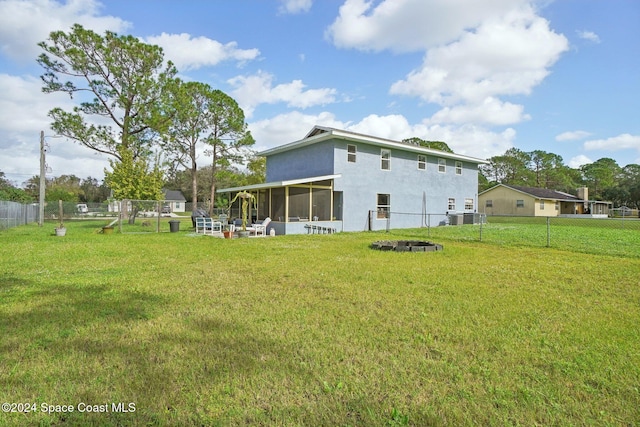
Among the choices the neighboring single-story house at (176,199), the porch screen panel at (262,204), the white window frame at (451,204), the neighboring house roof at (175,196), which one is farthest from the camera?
the neighboring house roof at (175,196)

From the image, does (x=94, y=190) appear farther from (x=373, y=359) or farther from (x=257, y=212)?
(x=373, y=359)

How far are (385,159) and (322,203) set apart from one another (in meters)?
4.70

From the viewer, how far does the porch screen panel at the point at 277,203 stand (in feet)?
62.2

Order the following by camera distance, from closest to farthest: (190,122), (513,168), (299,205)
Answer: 1. (299,205)
2. (190,122)
3. (513,168)

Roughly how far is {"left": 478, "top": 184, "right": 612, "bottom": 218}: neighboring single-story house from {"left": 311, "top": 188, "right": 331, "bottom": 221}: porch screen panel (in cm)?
3023

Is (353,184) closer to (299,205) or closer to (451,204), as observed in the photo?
(299,205)

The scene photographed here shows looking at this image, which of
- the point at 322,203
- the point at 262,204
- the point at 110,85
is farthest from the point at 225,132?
the point at 322,203

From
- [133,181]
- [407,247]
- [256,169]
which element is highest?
[256,169]

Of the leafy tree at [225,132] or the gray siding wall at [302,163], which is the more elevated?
the leafy tree at [225,132]

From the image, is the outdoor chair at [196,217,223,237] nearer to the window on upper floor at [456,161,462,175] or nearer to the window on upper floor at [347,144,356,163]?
the window on upper floor at [347,144,356,163]

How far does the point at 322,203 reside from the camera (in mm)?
18234

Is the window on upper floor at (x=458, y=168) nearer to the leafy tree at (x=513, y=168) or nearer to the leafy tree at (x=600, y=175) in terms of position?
the leafy tree at (x=513, y=168)

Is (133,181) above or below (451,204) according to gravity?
above

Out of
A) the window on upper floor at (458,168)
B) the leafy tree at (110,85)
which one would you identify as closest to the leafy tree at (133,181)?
the leafy tree at (110,85)
